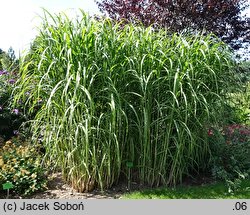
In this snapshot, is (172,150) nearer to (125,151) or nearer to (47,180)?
(125,151)

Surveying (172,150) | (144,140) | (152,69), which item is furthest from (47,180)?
(152,69)

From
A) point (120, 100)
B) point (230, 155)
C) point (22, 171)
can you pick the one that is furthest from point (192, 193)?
point (22, 171)

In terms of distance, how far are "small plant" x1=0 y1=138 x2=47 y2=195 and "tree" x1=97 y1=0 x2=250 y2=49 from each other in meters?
3.95

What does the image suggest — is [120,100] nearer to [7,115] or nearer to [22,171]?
[22,171]

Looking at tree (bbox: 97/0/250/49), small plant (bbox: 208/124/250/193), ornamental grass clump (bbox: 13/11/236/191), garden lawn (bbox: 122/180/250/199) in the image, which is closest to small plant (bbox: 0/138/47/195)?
ornamental grass clump (bbox: 13/11/236/191)

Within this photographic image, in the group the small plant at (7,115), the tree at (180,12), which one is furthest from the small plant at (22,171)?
the tree at (180,12)

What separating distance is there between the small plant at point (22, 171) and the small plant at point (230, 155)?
1776mm

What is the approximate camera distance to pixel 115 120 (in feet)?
9.50

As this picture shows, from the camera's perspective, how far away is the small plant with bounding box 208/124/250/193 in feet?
11.1

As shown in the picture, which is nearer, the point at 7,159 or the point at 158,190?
the point at 158,190

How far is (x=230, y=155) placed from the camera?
363cm

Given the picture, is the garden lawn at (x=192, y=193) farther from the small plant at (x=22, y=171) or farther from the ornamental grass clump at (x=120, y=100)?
the small plant at (x=22, y=171)

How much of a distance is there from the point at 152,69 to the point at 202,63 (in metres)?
0.50

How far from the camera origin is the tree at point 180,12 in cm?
671
